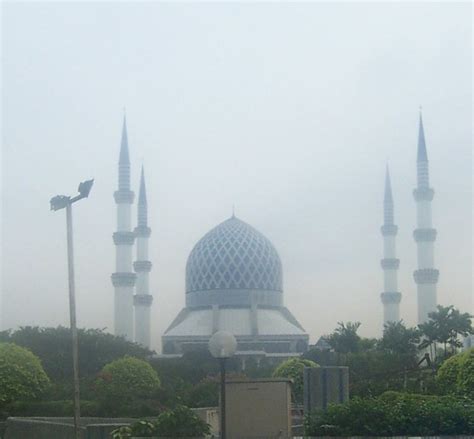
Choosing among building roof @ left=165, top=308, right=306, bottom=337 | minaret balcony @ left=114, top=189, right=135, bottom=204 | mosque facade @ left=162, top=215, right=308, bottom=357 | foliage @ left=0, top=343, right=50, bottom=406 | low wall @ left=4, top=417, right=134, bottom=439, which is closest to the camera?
low wall @ left=4, top=417, right=134, bottom=439

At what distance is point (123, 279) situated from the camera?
5694 centimetres

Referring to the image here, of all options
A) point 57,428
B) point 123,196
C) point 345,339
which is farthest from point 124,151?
point 57,428

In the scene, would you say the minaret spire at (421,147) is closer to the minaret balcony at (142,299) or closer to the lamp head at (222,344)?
the minaret balcony at (142,299)

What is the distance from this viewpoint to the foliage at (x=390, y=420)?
1122 cm

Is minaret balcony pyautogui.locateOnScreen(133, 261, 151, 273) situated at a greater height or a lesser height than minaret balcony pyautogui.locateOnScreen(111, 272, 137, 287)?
greater

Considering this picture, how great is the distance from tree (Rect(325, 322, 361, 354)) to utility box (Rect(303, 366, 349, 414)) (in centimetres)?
2909

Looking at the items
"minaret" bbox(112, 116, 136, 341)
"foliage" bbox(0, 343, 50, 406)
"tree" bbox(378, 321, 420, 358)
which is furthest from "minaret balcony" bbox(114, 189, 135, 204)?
"foliage" bbox(0, 343, 50, 406)

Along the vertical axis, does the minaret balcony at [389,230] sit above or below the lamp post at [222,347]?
above

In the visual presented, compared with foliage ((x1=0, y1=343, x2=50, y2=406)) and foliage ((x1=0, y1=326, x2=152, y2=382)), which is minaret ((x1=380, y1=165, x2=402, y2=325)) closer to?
foliage ((x1=0, y1=326, x2=152, y2=382))

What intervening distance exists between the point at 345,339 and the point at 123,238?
18694 millimetres

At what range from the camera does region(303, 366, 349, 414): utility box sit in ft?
45.8

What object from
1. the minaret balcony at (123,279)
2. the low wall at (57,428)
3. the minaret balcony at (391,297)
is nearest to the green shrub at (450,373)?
the low wall at (57,428)

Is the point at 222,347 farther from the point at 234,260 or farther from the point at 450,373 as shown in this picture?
the point at 234,260

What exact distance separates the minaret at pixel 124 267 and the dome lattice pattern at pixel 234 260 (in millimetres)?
9265
